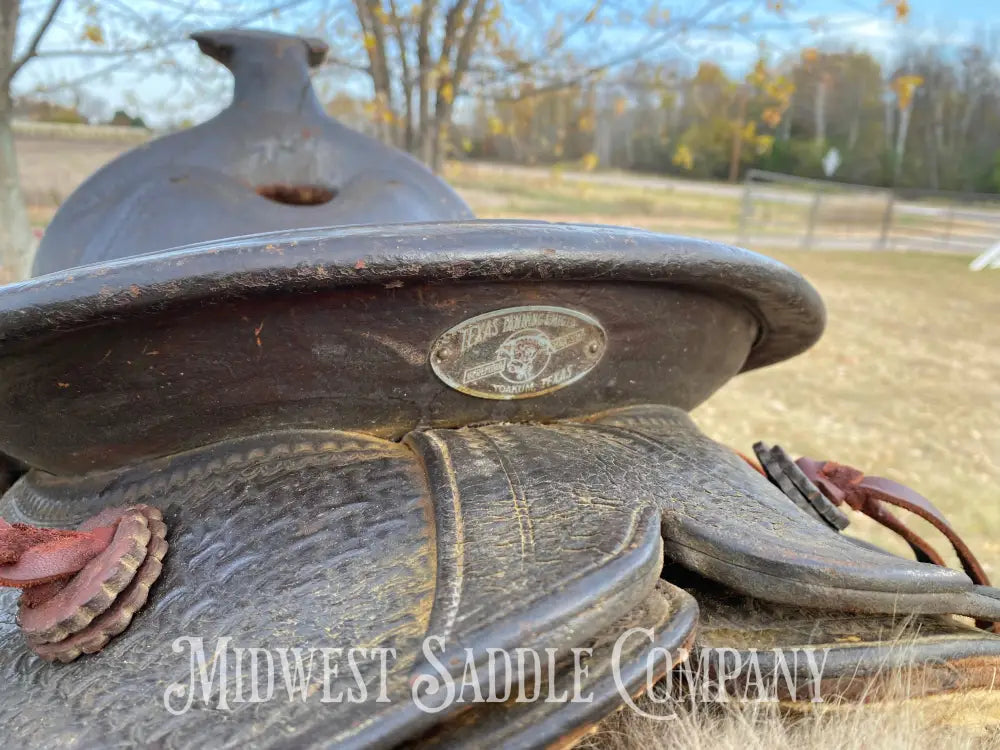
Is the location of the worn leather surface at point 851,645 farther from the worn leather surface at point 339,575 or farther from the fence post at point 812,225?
the fence post at point 812,225

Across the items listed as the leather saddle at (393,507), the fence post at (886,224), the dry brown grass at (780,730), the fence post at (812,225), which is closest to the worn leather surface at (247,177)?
the leather saddle at (393,507)

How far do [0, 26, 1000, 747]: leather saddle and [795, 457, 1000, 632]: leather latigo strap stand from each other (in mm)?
212

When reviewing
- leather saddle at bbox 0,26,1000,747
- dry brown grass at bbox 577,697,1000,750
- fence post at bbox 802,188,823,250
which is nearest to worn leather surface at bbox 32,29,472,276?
leather saddle at bbox 0,26,1000,747

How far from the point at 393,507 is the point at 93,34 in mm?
3518

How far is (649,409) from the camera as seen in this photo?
0.92 metres

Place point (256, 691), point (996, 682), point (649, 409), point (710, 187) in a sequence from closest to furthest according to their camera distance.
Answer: point (256, 691), point (996, 682), point (649, 409), point (710, 187)

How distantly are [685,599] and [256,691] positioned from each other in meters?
0.35

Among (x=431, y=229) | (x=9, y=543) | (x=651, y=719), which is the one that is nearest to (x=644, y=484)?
(x=651, y=719)

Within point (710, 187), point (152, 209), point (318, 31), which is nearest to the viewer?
point (152, 209)

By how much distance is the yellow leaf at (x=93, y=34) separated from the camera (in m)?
3.23

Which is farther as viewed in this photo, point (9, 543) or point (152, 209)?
point (152, 209)

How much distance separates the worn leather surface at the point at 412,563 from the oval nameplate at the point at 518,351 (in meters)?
0.06

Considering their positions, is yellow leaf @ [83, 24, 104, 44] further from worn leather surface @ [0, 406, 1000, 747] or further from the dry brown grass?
the dry brown grass

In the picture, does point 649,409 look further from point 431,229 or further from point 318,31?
point 318,31
